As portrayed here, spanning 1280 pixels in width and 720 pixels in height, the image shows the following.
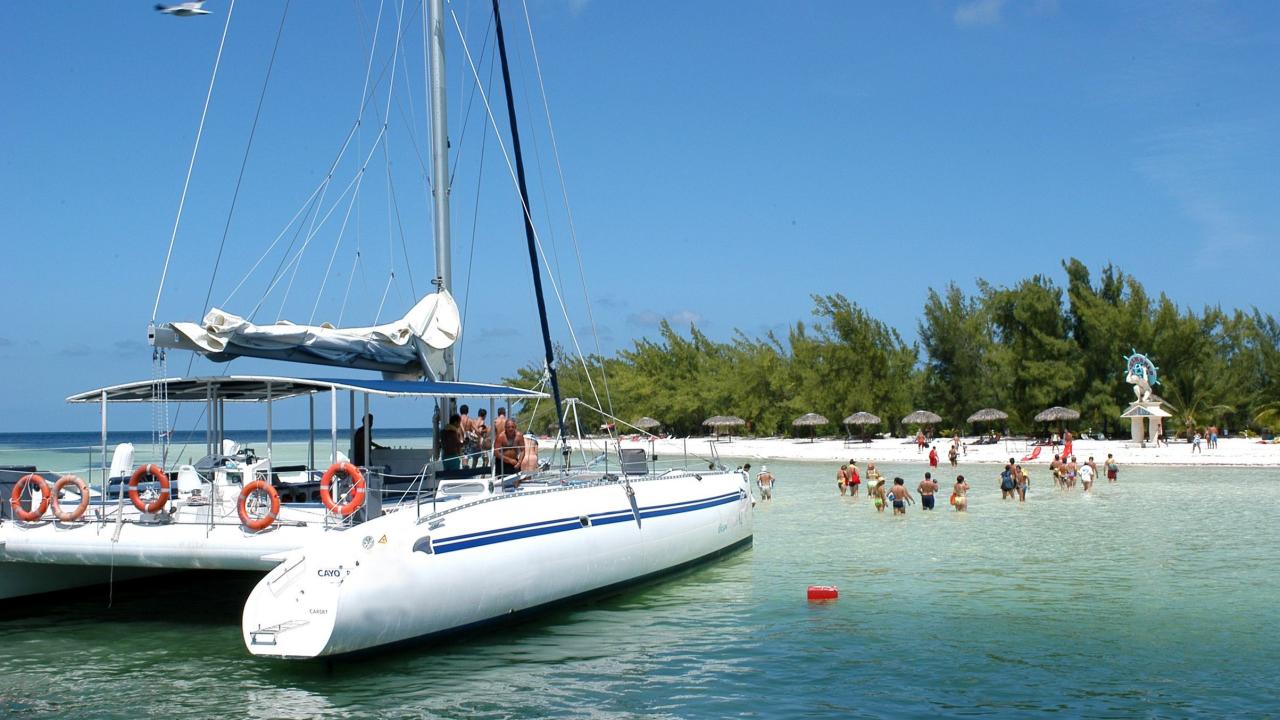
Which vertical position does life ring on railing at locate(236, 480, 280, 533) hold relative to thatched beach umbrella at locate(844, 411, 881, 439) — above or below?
below

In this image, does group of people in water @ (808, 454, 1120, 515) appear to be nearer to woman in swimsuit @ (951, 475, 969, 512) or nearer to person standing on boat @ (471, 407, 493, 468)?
woman in swimsuit @ (951, 475, 969, 512)

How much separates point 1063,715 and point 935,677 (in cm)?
138

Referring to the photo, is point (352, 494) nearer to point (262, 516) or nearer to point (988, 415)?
point (262, 516)

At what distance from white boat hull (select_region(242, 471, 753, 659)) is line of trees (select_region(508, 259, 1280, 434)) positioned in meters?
49.0

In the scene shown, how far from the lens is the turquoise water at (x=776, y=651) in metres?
9.46

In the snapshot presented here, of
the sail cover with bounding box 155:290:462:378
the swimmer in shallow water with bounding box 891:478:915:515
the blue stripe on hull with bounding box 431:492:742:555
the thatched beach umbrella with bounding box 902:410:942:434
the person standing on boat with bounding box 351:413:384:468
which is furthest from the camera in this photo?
the thatched beach umbrella with bounding box 902:410:942:434

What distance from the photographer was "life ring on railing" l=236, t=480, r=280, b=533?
1090 centimetres

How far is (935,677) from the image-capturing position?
33.4 feet

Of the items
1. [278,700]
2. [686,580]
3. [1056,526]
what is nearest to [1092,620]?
[686,580]

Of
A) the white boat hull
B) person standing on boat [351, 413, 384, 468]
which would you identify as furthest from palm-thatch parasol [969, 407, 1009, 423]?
person standing on boat [351, 413, 384, 468]

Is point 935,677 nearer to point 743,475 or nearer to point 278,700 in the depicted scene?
point 278,700

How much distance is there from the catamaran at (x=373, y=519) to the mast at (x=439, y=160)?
0.09 ft

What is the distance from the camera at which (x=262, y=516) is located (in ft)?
36.6

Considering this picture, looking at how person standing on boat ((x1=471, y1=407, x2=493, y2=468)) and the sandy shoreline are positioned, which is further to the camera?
the sandy shoreline
